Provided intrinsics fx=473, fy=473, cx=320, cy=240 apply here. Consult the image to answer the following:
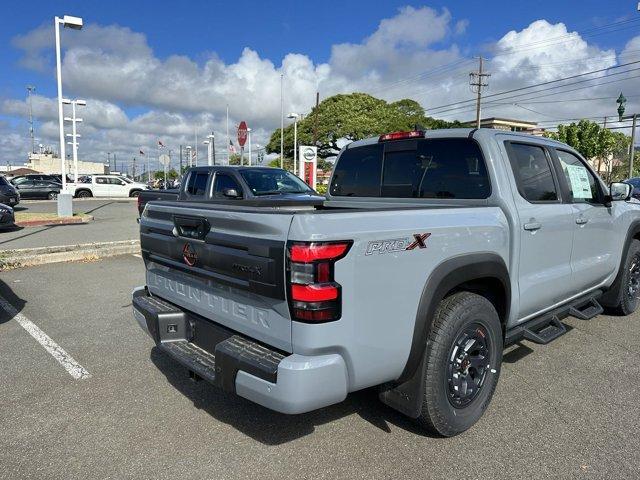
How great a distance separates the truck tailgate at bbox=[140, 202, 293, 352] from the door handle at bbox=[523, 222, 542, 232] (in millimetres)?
1905

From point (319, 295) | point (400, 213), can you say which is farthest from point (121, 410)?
point (400, 213)

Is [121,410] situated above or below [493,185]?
below

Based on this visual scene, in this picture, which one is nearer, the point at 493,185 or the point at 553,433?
the point at 553,433

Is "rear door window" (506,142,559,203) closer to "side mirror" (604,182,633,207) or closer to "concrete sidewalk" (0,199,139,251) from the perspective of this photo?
"side mirror" (604,182,633,207)

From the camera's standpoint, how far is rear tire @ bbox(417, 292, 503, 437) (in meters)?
2.71

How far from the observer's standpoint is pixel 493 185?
329 centimetres

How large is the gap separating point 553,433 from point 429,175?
6.52 feet

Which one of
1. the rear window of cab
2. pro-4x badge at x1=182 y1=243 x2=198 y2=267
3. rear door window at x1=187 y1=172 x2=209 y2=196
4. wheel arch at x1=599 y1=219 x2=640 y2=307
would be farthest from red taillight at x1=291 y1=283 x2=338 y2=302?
rear door window at x1=187 y1=172 x2=209 y2=196

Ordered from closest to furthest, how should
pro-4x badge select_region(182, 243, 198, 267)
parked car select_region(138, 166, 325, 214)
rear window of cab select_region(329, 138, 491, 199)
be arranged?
1. pro-4x badge select_region(182, 243, 198, 267)
2. rear window of cab select_region(329, 138, 491, 199)
3. parked car select_region(138, 166, 325, 214)

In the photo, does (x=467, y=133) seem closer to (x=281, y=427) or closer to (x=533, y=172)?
(x=533, y=172)

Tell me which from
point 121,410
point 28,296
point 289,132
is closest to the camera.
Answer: point 121,410

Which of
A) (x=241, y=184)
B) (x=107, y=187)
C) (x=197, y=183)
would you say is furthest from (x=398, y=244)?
(x=107, y=187)

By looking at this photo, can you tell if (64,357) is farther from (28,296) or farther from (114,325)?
(28,296)

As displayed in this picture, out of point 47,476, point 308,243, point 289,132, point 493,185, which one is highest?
point 289,132
